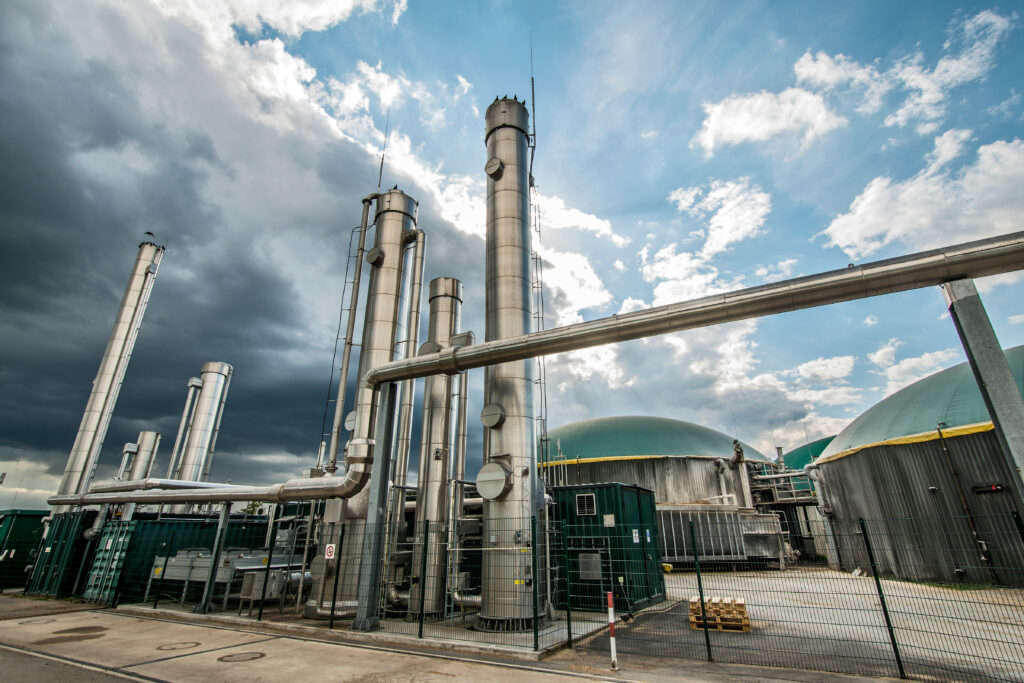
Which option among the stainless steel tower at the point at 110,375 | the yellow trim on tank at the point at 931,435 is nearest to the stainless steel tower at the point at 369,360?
the stainless steel tower at the point at 110,375

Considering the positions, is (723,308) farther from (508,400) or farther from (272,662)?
(272,662)

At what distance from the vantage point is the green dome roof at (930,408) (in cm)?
2227

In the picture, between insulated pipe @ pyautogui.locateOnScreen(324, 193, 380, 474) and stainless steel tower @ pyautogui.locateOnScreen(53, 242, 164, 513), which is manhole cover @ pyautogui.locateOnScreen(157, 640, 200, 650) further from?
stainless steel tower @ pyautogui.locateOnScreen(53, 242, 164, 513)

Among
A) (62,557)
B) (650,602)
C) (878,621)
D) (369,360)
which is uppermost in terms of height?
(369,360)

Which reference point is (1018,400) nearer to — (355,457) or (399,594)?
(355,457)

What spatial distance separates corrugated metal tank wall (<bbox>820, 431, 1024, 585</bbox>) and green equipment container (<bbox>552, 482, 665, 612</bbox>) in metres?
9.35

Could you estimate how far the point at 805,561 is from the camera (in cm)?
3644

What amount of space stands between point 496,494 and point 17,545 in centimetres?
2707

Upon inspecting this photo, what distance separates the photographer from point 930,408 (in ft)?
78.8

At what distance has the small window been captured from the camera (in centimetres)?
1769

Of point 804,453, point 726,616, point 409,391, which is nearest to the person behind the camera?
point 726,616

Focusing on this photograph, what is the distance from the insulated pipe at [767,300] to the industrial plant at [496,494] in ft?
0.11

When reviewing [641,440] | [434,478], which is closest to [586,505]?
[434,478]

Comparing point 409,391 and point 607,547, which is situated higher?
point 409,391
